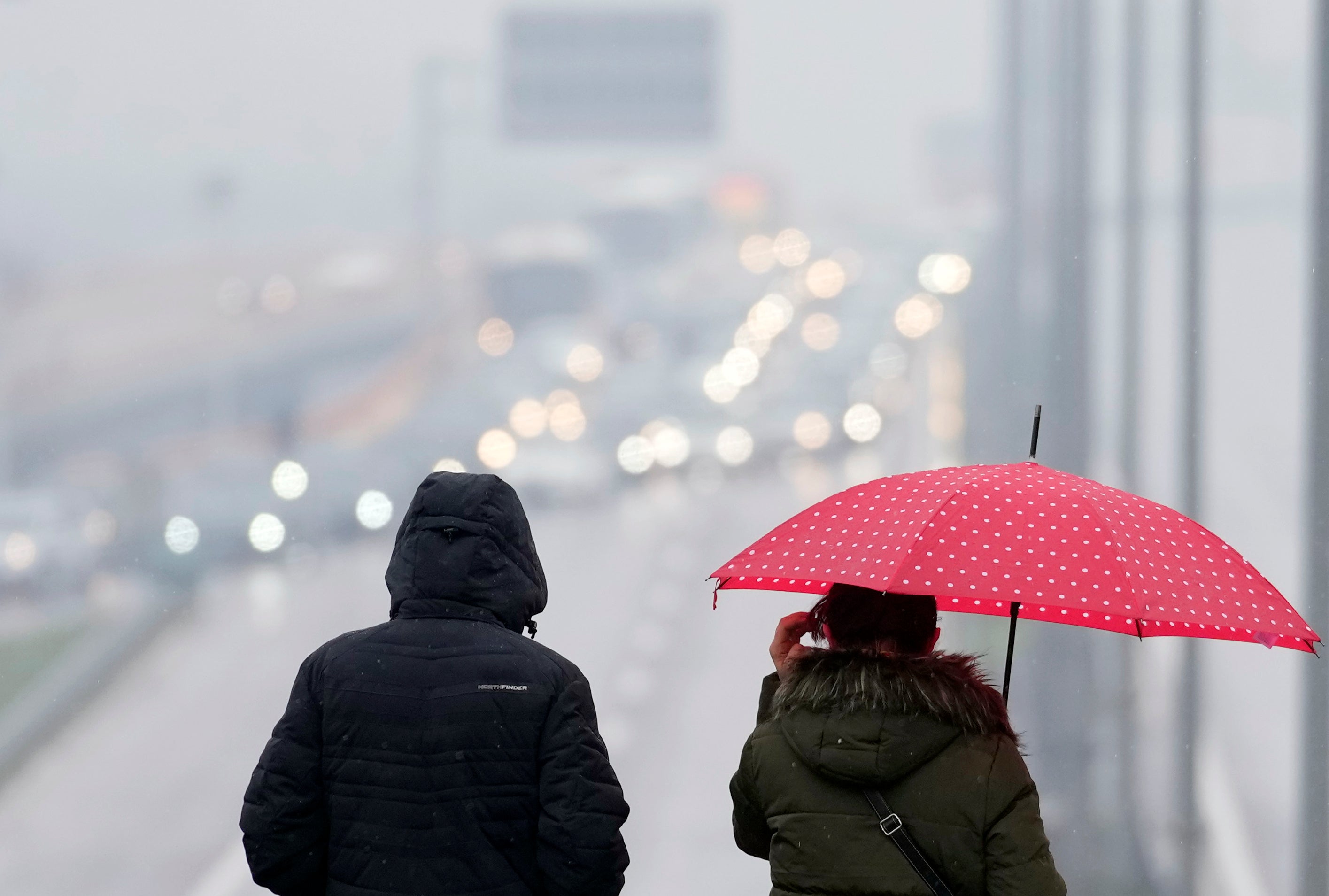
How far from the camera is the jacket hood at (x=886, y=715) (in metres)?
1.42

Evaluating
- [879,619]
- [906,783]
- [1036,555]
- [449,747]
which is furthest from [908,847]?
[449,747]

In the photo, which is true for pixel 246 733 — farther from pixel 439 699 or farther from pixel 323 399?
pixel 439 699

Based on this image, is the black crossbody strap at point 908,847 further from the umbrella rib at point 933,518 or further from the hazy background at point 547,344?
the hazy background at point 547,344

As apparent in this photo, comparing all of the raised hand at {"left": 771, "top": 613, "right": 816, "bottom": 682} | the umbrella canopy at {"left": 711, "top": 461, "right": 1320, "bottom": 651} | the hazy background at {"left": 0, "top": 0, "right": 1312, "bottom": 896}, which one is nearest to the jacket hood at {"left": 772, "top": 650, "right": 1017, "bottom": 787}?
the umbrella canopy at {"left": 711, "top": 461, "right": 1320, "bottom": 651}

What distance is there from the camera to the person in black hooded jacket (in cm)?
160

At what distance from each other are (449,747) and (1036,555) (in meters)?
0.73

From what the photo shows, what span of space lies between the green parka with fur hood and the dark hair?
2cm

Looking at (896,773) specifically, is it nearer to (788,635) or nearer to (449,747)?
(788,635)

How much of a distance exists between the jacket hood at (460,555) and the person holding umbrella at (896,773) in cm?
39

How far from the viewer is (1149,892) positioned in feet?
11.2

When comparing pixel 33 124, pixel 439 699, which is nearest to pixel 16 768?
pixel 33 124

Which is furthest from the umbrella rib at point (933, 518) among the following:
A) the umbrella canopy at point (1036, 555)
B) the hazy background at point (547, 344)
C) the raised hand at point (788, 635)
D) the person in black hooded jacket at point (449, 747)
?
the hazy background at point (547, 344)

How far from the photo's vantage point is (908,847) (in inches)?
56.5

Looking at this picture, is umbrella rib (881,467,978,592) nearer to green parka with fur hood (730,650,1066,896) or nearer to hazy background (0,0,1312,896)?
green parka with fur hood (730,650,1066,896)
